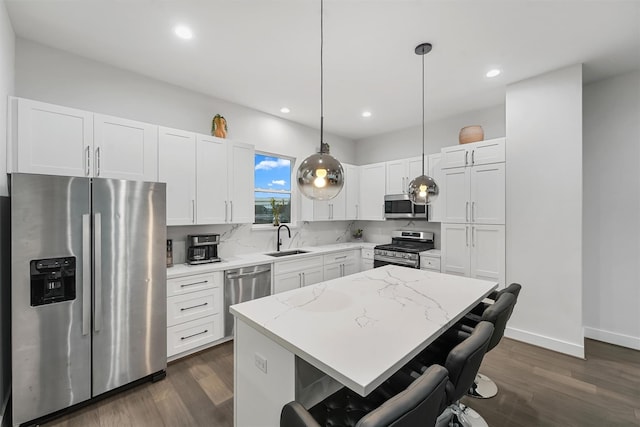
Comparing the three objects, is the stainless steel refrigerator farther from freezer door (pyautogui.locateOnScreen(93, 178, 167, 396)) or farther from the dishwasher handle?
the dishwasher handle

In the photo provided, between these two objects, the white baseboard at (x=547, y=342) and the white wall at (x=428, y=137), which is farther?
the white wall at (x=428, y=137)

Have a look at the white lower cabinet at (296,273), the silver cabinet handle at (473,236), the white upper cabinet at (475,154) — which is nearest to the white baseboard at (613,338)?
the silver cabinet handle at (473,236)

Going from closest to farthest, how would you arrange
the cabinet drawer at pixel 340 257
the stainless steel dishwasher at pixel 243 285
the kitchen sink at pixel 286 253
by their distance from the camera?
the stainless steel dishwasher at pixel 243 285 → the kitchen sink at pixel 286 253 → the cabinet drawer at pixel 340 257

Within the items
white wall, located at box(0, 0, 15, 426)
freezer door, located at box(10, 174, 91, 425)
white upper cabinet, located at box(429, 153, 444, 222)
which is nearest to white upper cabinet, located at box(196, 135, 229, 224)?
freezer door, located at box(10, 174, 91, 425)

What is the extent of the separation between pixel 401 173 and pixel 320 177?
10.8 feet

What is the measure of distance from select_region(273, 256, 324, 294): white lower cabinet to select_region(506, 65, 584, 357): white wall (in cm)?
247

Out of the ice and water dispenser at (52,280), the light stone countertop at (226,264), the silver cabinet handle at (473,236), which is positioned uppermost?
the silver cabinet handle at (473,236)

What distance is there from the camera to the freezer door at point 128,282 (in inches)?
83.3

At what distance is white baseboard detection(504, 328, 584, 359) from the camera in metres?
2.80

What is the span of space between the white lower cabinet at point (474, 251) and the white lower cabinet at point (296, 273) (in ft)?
5.94

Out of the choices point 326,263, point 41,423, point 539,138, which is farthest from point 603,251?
point 41,423

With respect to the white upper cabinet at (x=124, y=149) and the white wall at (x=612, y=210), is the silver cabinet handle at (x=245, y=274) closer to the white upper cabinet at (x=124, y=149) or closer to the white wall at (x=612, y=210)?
the white upper cabinet at (x=124, y=149)

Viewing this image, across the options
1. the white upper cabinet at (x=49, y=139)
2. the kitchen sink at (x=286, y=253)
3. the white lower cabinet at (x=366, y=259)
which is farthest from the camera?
the white lower cabinet at (x=366, y=259)

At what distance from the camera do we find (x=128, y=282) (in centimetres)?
225
